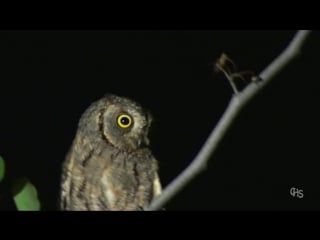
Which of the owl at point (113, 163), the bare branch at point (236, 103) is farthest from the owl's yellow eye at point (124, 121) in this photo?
the bare branch at point (236, 103)

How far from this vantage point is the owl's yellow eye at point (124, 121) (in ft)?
7.51

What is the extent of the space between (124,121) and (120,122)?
0.02 m

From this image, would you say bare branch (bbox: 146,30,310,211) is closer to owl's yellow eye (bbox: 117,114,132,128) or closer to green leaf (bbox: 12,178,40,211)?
green leaf (bbox: 12,178,40,211)

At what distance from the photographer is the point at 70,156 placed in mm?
2391

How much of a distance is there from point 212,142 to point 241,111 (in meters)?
0.09

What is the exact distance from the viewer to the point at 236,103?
3.43ft

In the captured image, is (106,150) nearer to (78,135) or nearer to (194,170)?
(78,135)

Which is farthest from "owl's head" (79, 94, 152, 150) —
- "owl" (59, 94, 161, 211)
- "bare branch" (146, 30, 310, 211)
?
"bare branch" (146, 30, 310, 211)

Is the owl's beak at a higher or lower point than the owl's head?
lower

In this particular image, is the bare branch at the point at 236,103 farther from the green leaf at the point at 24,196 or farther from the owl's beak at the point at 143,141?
the owl's beak at the point at 143,141

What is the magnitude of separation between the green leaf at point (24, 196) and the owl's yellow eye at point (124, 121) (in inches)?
45.7

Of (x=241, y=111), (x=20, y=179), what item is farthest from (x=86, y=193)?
(x=241, y=111)

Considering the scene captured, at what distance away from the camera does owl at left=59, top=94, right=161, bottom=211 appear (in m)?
2.29

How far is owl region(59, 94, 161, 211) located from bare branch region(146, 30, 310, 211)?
116cm
